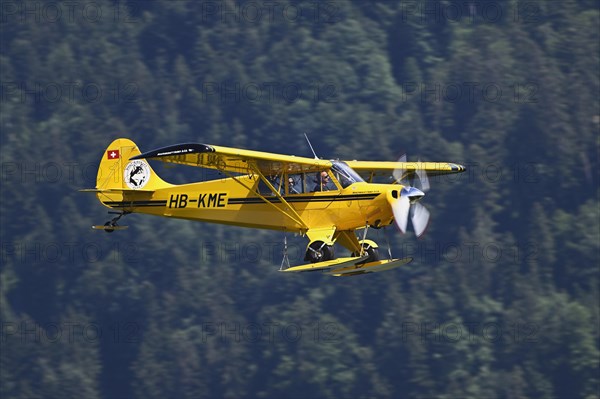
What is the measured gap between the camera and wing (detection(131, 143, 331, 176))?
25.7 metres

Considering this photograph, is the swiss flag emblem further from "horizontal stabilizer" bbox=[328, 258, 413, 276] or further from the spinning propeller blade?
the spinning propeller blade

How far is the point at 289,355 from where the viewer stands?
60.7m

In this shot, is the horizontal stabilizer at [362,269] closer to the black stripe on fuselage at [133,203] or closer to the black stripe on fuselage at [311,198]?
the black stripe on fuselage at [311,198]

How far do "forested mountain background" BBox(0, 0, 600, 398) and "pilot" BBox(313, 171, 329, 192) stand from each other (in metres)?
31.2

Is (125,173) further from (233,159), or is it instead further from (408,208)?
(408,208)

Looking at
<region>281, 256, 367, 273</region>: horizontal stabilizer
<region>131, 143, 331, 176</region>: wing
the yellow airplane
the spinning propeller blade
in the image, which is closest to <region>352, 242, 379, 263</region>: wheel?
the yellow airplane

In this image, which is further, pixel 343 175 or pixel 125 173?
pixel 125 173

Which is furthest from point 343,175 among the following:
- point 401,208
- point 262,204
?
point 262,204

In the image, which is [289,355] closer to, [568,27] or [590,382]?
[590,382]

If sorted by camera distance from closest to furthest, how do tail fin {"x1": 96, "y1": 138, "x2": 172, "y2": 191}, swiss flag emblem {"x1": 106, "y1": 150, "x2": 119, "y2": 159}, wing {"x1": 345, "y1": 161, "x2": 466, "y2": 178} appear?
wing {"x1": 345, "y1": 161, "x2": 466, "y2": 178}
tail fin {"x1": 96, "y1": 138, "x2": 172, "y2": 191}
swiss flag emblem {"x1": 106, "y1": 150, "x2": 119, "y2": 159}

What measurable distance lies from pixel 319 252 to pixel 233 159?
235cm

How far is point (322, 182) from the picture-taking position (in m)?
27.1

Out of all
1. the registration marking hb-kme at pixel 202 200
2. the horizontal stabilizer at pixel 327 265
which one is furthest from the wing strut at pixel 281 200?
the horizontal stabilizer at pixel 327 265

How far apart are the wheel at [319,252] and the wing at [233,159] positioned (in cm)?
146
